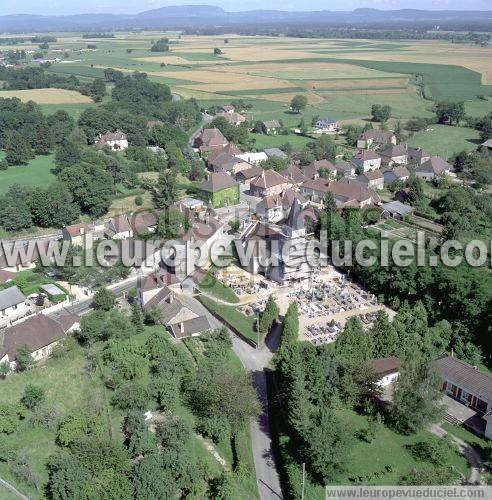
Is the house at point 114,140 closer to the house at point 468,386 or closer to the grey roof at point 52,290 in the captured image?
the grey roof at point 52,290

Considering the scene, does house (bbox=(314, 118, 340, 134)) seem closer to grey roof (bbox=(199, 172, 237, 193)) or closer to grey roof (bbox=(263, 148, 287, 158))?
grey roof (bbox=(263, 148, 287, 158))

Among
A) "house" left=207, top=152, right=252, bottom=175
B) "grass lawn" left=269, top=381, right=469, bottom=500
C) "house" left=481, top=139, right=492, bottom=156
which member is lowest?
"grass lawn" left=269, top=381, right=469, bottom=500

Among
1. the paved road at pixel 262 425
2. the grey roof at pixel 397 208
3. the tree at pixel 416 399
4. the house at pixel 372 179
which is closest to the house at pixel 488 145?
the house at pixel 372 179

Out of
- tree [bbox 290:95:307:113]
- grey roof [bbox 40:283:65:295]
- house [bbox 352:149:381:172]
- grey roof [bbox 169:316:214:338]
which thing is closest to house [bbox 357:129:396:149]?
house [bbox 352:149:381:172]

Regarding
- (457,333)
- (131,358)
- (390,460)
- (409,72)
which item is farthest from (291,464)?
(409,72)

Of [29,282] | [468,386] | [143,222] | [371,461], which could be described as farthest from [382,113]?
[371,461]

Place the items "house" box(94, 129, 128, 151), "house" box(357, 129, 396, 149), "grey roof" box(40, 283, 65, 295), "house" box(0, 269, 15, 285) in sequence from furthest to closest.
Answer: "house" box(357, 129, 396, 149)
"house" box(94, 129, 128, 151)
"house" box(0, 269, 15, 285)
"grey roof" box(40, 283, 65, 295)

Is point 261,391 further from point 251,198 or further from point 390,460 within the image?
point 251,198

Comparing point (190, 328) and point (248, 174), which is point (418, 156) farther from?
point (190, 328)
